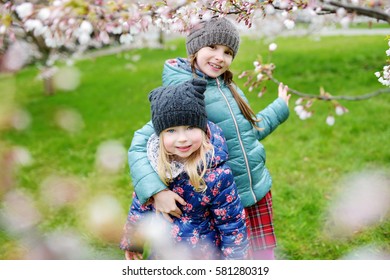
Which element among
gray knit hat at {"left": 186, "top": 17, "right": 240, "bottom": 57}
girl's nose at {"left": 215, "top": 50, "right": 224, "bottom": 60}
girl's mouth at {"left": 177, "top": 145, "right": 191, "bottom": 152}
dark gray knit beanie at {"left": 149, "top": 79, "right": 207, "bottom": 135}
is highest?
gray knit hat at {"left": 186, "top": 17, "right": 240, "bottom": 57}

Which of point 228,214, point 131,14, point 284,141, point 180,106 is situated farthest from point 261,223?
point 284,141

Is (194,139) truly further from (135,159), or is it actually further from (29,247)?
(29,247)

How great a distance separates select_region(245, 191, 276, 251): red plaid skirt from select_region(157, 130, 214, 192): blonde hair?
0.59 m

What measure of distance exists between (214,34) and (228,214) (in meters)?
0.81

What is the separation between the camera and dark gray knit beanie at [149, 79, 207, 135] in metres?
1.91

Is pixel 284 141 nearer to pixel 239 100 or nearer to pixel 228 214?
pixel 239 100

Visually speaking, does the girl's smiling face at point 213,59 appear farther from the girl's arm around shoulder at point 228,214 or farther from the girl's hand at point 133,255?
the girl's hand at point 133,255

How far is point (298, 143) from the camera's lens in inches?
202

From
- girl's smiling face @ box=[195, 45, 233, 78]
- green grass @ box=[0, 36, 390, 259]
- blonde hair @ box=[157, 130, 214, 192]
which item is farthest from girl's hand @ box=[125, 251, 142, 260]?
girl's smiling face @ box=[195, 45, 233, 78]

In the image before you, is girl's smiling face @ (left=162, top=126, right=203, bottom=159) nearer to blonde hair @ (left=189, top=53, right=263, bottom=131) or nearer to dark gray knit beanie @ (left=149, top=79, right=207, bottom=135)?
dark gray knit beanie @ (left=149, top=79, right=207, bottom=135)

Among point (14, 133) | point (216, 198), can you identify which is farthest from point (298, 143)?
point (14, 133)

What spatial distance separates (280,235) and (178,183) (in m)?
1.58

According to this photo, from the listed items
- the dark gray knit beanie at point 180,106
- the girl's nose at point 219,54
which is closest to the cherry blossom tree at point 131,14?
the girl's nose at point 219,54

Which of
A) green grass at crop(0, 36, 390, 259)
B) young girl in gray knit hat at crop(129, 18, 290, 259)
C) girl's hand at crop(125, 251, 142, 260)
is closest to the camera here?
young girl in gray knit hat at crop(129, 18, 290, 259)
